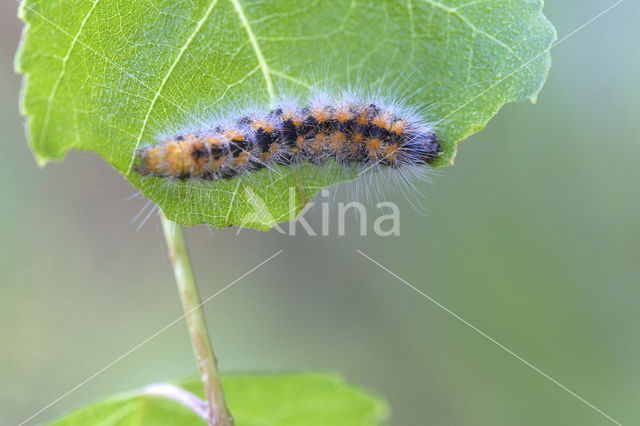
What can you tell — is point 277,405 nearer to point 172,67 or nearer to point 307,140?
point 307,140

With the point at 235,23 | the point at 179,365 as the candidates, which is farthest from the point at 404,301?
the point at 235,23

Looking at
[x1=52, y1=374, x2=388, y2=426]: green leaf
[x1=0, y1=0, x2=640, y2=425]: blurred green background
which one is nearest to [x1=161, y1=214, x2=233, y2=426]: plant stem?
[x1=52, y1=374, x2=388, y2=426]: green leaf

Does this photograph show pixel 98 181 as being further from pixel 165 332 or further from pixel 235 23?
pixel 235 23

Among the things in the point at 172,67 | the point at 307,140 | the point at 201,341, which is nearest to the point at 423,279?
the point at 307,140

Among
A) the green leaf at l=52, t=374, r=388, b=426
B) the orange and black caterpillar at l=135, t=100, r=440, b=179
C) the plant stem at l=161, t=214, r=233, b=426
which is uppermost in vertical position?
the orange and black caterpillar at l=135, t=100, r=440, b=179

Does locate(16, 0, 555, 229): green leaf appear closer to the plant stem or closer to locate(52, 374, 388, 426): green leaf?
the plant stem

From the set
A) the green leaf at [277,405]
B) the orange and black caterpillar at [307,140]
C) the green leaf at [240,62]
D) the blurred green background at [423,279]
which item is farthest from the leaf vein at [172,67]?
the blurred green background at [423,279]
